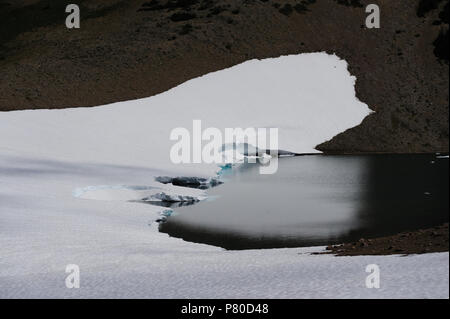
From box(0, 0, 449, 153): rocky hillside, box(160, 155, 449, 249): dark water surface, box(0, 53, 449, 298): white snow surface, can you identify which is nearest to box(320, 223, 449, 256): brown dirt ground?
box(0, 53, 449, 298): white snow surface

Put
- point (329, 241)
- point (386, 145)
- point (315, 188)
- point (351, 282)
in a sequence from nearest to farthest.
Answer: point (351, 282) → point (329, 241) → point (315, 188) → point (386, 145)

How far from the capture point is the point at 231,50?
70.9m

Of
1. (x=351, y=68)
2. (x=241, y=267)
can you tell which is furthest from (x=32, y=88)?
(x=241, y=267)

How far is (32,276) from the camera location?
1416 cm

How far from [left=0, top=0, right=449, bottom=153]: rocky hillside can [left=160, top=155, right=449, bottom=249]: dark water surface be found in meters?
16.2

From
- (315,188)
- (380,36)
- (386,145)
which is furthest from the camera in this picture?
(380,36)

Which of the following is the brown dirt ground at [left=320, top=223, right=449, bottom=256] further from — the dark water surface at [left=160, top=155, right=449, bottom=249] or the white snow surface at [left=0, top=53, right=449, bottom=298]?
the dark water surface at [left=160, top=155, right=449, bottom=249]

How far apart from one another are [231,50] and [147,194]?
4422cm

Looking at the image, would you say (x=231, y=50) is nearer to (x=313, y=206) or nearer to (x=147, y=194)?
(x=147, y=194)

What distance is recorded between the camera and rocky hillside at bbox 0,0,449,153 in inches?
2357

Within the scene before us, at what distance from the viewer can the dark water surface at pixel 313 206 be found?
21.8 meters

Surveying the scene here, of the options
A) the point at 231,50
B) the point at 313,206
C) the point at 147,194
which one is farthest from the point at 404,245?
the point at 231,50
